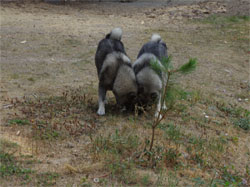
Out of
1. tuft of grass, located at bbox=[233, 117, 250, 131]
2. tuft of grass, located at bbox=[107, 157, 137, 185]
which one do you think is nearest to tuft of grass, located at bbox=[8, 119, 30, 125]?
tuft of grass, located at bbox=[107, 157, 137, 185]

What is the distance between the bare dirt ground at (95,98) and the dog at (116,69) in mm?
395

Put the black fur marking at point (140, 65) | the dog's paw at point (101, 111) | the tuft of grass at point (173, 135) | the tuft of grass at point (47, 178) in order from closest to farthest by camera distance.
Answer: the tuft of grass at point (47, 178), the tuft of grass at point (173, 135), the black fur marking at point (140, 65), the dog's paw at point (101, 111)

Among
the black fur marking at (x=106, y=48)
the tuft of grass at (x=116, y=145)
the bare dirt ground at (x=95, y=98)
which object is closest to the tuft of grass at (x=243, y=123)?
the bare dirt ground at (x=95, y=98)

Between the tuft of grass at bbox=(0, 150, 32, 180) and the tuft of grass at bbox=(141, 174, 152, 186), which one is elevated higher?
the tuft of grass at bbox=(0, 150, 32, 180)

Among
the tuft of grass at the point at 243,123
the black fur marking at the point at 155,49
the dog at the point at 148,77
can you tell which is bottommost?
the tuft of grass at the point at 243,123

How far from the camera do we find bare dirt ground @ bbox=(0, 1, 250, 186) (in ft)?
11.6

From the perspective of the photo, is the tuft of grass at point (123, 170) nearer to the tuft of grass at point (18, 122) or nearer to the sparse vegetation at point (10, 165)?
the sparse vegetation at point (10, 165)

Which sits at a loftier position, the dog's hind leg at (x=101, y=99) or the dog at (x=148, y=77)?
the dog at (x=148, y=77)

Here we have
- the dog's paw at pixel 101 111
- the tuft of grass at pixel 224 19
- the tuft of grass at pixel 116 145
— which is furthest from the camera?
the tuft of grass at pixel 224 19

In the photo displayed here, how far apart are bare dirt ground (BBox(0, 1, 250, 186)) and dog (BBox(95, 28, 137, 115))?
15.6 inches

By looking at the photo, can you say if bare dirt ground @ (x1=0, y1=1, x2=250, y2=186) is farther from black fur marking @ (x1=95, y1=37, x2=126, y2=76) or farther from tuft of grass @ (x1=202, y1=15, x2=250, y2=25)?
black fur marking @ (x1=95, y1=37, x2=126, y2=76)

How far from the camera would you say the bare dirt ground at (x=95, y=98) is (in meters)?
3.54

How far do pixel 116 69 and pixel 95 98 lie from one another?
1.07m

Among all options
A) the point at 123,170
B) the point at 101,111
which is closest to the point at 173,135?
the point at 123,170
